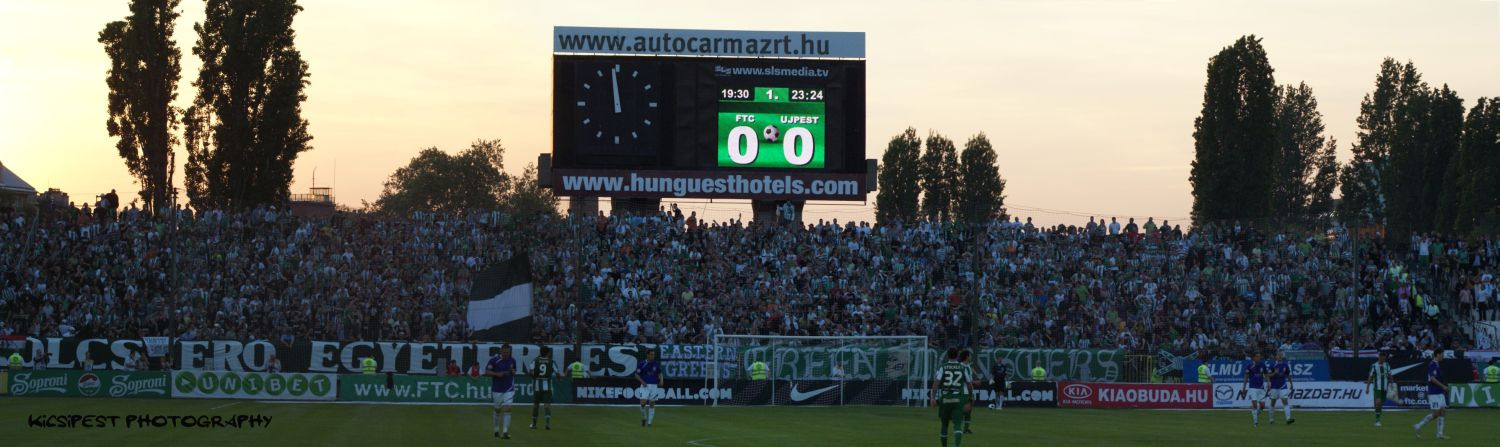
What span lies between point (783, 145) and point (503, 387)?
2970 centimetres

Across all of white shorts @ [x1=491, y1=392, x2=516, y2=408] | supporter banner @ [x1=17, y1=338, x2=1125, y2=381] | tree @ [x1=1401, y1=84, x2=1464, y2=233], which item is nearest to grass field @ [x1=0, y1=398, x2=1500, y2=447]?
white shorts @ [x1=491, y1=392, x2=516, y2=408]

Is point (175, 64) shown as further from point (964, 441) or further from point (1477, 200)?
point (1477, 200)

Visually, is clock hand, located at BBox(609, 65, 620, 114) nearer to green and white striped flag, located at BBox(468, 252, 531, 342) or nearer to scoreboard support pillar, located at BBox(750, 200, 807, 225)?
green and white striped flag, located at BBox(468, 252, 531, 342)

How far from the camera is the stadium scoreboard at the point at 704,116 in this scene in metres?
58.2

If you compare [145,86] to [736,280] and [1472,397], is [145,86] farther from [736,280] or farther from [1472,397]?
[1472,397]

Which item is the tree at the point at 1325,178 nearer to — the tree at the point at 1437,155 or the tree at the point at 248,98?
the tree at the point at 1437,155

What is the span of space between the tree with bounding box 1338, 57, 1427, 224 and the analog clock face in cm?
7622

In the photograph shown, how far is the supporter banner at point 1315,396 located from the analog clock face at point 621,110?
23257mm

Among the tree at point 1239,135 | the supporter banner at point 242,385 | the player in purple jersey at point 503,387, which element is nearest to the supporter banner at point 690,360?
the supporter banner at point 242,385

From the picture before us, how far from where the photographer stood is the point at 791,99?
5819cm

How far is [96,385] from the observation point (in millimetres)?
46188

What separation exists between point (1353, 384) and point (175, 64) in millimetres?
55106

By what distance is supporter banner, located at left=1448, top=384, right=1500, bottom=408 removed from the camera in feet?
163

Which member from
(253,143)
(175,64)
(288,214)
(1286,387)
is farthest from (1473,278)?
(175,64)
